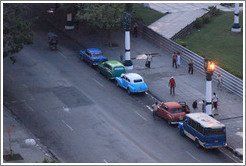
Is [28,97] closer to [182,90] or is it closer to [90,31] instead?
[182,90]

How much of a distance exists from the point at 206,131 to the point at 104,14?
2709 centimetres

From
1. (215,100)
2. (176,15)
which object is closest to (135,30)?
(176,15)

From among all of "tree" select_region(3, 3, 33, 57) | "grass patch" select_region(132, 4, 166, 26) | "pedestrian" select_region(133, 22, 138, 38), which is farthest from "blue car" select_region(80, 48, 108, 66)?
"grass patch" select_region(132, 4, 166, 26)

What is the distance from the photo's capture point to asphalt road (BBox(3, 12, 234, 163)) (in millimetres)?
45875

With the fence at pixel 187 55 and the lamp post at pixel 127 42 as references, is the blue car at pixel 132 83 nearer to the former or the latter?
the lamp post at pixel 127 42

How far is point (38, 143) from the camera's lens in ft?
156

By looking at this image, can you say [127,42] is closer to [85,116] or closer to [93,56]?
[93,56]

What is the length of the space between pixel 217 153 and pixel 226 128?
4541mm

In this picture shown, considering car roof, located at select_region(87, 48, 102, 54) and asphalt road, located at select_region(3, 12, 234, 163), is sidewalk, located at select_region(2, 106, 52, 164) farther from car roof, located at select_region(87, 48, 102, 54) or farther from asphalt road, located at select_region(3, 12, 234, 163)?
car roof, located at select_region(87, 48, 102, 54)

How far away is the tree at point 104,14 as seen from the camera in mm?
68938

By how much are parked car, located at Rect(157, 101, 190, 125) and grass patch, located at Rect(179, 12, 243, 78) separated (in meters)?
9.97

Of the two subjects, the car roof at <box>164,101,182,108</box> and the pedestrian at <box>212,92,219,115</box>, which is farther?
the pedestrian at <box>212,92,219,115</box>

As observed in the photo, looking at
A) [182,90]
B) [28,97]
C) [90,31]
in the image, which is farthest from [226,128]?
[90,31]

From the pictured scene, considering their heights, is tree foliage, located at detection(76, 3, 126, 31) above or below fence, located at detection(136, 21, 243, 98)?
above
